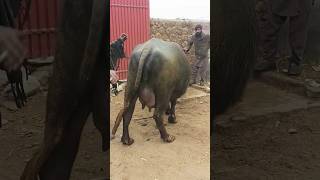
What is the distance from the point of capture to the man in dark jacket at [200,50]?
2404 millimetres

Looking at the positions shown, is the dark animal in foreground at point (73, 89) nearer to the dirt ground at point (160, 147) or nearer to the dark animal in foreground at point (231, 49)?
the dirt ground at point (160, 147)

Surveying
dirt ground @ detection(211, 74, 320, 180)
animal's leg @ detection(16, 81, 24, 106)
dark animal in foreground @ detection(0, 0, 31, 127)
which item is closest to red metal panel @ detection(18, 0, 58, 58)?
dark animal in foreground @ detection(0, 0, 31, 127)

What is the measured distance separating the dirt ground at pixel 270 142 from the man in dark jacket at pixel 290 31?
0.16 metres

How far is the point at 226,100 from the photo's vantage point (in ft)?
8.56

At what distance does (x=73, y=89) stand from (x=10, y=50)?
1.26 ft

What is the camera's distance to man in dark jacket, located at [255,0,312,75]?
8.37 feet

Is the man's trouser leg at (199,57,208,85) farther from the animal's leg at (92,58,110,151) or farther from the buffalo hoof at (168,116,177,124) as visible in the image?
the animal's leg at (92,58,110,151)

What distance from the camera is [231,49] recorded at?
2.55 metres

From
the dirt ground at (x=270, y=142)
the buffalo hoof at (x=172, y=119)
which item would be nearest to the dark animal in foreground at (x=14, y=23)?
the buffalo hoof at (x=172, y=119)

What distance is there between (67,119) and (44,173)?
343 millimetres

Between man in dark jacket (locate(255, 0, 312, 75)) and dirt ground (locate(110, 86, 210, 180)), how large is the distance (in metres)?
0.44

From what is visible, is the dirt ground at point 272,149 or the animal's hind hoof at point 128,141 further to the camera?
the dirt ground at point 272,149

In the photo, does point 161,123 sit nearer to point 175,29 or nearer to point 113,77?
point 113,77

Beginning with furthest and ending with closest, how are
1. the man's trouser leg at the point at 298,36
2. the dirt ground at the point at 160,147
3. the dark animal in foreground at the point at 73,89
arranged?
the man's trouser leg at the point at 298,36 → the dirt ground at the point at 160,147 → the dark animal in foreground at the point at 73,89
